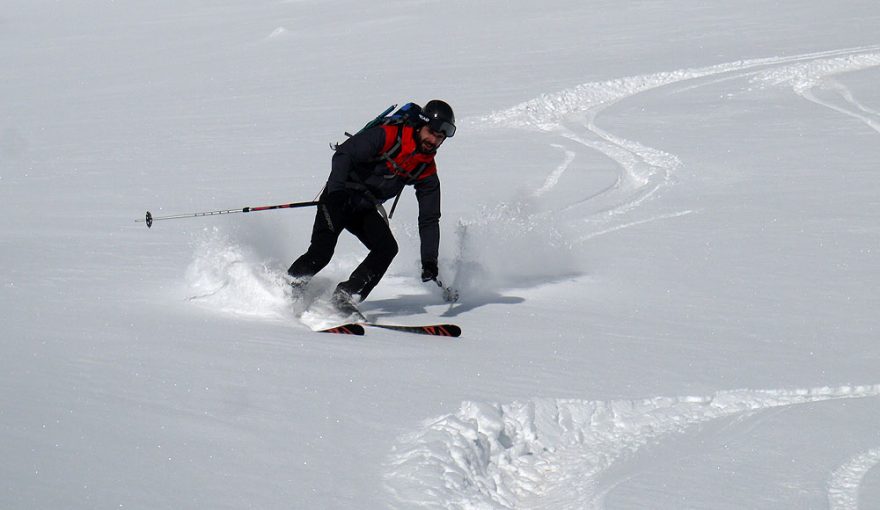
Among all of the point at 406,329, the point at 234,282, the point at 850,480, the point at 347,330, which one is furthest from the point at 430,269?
the point at 850,480

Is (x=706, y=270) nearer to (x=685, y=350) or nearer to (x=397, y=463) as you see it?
(x=685, y=350)

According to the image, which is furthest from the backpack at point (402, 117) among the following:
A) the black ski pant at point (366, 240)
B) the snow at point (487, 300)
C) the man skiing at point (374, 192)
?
the snow at point (487, 300)

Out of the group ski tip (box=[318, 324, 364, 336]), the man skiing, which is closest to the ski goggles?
the man skiing

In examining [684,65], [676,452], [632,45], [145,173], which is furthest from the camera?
[632,45]

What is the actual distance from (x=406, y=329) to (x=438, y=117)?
4.62 feet

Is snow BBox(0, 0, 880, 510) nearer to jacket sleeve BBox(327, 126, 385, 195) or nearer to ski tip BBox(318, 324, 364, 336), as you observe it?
ski tip BBox(318, 324, 364, 336)

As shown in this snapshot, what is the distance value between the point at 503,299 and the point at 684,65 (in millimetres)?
12503

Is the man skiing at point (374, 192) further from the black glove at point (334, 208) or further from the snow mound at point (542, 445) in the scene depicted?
the snow mound at point (542, 445)

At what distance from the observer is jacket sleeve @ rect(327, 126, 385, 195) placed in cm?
636

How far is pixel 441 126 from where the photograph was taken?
624cm

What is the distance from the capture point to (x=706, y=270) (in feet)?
25.3

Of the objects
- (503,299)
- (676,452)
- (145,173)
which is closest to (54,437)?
(676,452)

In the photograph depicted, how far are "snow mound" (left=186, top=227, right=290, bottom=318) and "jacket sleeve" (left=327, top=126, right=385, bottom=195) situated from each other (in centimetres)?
80

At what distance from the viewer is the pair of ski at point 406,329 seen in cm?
581
